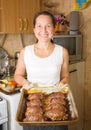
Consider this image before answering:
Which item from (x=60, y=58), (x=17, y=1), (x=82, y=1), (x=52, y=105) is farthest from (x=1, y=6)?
(x=52, y=105)

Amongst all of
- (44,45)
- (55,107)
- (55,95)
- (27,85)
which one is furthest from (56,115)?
(44,45)

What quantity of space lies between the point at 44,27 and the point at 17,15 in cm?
102

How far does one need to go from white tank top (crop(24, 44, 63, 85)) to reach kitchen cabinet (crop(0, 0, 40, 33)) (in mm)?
888

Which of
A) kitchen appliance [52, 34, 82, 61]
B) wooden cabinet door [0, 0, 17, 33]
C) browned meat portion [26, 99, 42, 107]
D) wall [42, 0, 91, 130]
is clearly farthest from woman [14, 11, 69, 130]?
wall [42, 0, 91, 130]

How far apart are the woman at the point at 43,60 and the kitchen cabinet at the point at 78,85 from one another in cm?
91

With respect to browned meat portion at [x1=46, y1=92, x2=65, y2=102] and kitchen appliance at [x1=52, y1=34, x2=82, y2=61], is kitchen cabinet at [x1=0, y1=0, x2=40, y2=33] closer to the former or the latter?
kitchen appliance at [x1=52, y1=34, x2=82, y2=61]

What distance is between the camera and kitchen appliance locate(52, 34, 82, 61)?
90.0 inches

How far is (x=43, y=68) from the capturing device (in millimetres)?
1267

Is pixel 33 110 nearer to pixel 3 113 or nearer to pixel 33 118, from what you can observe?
pixel 33 118

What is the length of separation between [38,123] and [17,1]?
159 centimetres

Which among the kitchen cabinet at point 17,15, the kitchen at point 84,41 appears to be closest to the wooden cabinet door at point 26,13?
the kitchen cabinet at point 17,15

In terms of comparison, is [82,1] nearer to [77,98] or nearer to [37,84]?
[77,98]

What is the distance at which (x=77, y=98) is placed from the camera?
2.38 metres

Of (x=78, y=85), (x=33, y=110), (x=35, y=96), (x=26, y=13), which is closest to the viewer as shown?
(x=33, y=110)
